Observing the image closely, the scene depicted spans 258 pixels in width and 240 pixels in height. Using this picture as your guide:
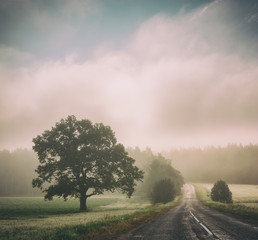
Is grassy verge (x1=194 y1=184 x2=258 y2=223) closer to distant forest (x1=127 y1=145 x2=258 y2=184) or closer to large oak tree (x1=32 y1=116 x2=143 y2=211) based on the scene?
large oak tree (x1=32 y1=116 x2=143 y2=211)

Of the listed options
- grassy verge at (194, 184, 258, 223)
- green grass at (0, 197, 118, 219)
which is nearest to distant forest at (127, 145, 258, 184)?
green grass at (0, 197, 118, 219)

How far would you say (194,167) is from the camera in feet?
616

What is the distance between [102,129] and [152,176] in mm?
46332

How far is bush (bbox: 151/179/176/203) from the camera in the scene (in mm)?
48062

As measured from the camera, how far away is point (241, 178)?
140875 mm

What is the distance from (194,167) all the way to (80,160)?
18250 cm

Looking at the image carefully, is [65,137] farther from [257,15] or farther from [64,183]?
[257,15]

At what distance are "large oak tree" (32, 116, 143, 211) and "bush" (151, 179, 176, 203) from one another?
20.2m

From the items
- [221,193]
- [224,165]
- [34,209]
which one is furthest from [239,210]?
[224,165]

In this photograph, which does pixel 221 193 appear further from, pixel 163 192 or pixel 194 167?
pixel 194 167

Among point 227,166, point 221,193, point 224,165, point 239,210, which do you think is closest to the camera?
point 239,210

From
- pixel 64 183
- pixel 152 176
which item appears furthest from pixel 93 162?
pixel 152 176

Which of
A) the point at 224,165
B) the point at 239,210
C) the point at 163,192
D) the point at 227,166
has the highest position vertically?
the point at 224,165

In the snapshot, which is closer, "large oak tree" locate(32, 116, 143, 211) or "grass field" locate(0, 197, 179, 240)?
"grass field" locate(0, 197, 179, 240)
